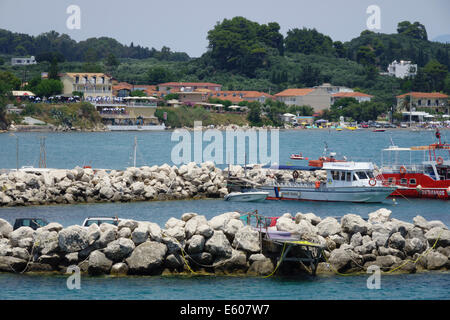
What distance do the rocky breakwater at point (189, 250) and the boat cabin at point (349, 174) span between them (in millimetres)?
14890

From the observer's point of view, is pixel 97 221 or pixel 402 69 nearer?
pixel 97 221

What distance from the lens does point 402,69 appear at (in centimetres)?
17100

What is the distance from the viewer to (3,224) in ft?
65.7

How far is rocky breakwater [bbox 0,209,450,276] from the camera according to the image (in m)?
19.0

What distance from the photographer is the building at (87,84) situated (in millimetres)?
116562

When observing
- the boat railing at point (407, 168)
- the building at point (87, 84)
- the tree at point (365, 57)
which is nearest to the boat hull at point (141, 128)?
the building at point (87, 84)

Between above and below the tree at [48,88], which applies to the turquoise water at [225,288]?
below

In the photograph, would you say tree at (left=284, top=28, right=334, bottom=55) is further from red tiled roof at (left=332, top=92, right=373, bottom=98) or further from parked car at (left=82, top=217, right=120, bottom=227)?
parked car at (left=82, top=217, right=120, bottom=227)

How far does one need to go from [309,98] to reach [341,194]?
104154mm

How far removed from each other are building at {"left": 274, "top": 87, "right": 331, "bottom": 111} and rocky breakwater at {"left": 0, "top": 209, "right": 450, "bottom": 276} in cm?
11847

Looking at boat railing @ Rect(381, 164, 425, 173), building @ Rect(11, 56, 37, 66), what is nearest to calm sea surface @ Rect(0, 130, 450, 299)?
boat railing @ Rect(381, 164, 425, 173)

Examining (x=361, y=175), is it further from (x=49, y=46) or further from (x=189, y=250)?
(x=49, y=46)

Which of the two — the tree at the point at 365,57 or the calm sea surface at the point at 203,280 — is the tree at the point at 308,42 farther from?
the calm sea surface at the point at 203,280

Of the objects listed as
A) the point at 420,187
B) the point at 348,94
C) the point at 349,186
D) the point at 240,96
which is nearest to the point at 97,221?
the point at 349,186
